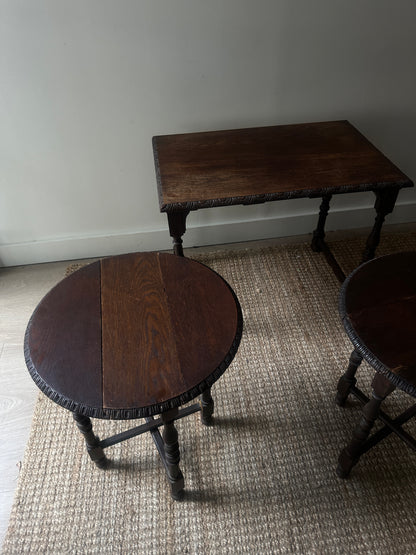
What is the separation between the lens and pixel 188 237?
1970 mm

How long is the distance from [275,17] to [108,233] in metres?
1.13

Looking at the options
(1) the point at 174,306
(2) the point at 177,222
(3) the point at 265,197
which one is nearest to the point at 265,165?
(3) the point at 265,197

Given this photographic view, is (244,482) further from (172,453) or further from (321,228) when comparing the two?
(321,228)

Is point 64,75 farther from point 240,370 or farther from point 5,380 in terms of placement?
point 240,370

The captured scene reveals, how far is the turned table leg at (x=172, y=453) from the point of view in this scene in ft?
2.99

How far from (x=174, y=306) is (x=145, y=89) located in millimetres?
972

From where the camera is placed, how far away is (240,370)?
4.78ft

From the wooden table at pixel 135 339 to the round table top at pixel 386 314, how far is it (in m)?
0.27

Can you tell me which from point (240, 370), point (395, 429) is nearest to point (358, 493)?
point (395, 429)

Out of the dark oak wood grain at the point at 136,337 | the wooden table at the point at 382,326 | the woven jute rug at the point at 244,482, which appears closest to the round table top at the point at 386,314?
the wooden table at the point at 382,326

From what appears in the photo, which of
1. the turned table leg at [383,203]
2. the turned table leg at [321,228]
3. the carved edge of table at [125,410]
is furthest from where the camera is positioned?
the turned table leg at [321,228]

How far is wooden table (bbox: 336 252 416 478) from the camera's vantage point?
0.84m

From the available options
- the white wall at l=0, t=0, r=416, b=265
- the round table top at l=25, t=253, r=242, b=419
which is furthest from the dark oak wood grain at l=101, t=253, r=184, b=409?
the white wall at l=0, t=0, r=416, b=265

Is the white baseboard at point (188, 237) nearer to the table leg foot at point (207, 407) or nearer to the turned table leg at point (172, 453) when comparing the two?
the table leg foot at point (207, 407)
